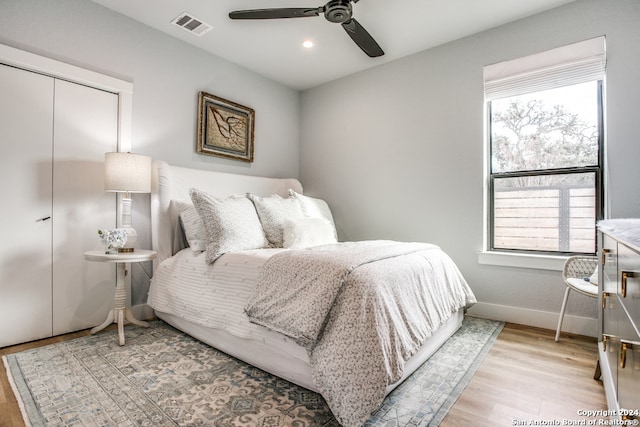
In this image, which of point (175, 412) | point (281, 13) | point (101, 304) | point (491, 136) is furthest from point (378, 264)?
point (101, 304)

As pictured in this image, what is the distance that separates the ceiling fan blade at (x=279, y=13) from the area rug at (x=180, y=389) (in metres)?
2.23

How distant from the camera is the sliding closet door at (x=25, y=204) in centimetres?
221

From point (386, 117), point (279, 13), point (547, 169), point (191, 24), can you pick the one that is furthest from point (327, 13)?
point (547, 169)

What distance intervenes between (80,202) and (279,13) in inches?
82.5

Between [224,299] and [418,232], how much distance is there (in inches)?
82.7

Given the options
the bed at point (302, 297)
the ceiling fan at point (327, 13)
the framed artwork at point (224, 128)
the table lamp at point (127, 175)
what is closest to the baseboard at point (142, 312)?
the bed at point (302, 297)

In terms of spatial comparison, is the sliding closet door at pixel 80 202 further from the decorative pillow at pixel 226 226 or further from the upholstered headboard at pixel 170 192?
the decorative pillow at pixel 226 226

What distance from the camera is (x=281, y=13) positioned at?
6.82ft

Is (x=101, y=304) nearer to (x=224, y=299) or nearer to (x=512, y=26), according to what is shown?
(x=224, y=299)

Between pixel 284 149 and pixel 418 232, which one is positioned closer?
pixel 418 232

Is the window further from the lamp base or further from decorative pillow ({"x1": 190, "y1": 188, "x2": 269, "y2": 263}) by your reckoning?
the lamp base

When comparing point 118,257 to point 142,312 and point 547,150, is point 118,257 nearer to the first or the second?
point 142,312

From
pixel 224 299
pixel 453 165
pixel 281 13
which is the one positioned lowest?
pixel 224 299

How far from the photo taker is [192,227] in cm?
266
